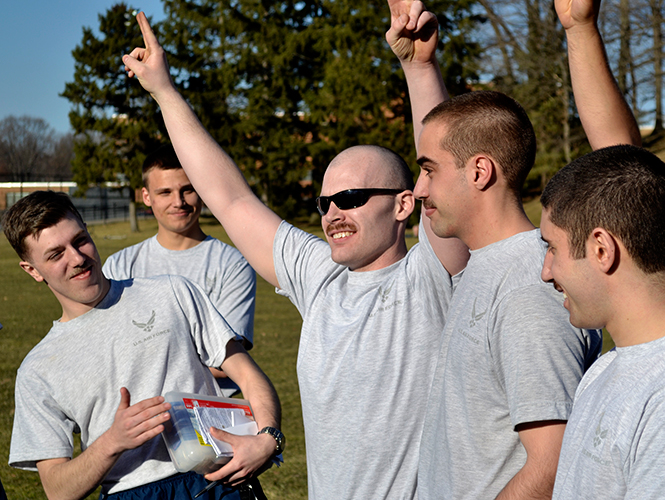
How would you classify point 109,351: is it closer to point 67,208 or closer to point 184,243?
point 67,208

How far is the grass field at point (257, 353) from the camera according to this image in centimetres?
586

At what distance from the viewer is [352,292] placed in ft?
8.87

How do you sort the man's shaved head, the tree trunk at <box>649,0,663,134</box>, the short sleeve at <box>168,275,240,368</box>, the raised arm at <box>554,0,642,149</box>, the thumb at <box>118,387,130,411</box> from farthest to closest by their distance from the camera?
1. the tree trunk at <box>649,0,663,134</box>
2. the short sleeve at <box>168,275,240,368</box>
3. the man's shaved head
4. the thumb at <box>118,387,130,411</box>
5. the raised arm at <box>554,0,642,149</box>

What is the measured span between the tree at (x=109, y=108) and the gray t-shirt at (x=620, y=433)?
144 ft

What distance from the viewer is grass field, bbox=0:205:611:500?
231 inches

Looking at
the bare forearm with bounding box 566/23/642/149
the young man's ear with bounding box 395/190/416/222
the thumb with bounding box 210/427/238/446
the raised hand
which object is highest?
the raised hand

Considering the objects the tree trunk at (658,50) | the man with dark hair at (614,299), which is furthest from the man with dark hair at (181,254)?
the tree trunk at (658,50)

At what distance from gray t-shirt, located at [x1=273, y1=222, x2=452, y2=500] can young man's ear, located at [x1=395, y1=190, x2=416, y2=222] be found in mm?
188

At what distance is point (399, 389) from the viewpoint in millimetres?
2436

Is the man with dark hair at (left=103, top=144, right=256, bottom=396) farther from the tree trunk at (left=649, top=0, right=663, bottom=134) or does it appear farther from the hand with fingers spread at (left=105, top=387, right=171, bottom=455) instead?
the tree trunk at (left=649, top=0, right=663, bottom=134)

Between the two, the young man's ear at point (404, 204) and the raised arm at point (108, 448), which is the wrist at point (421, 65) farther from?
the raised arm at point (108, 448)

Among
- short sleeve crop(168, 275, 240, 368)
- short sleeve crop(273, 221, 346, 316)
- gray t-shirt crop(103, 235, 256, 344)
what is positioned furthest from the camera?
gray t-shirt crop(103, 235, 256, 344)

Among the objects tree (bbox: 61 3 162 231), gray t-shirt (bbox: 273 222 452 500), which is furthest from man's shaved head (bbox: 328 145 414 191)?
tree (bbox: 61 3 162 231)

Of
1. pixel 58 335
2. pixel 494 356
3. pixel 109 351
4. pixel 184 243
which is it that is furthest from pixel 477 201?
pixel 184 243
